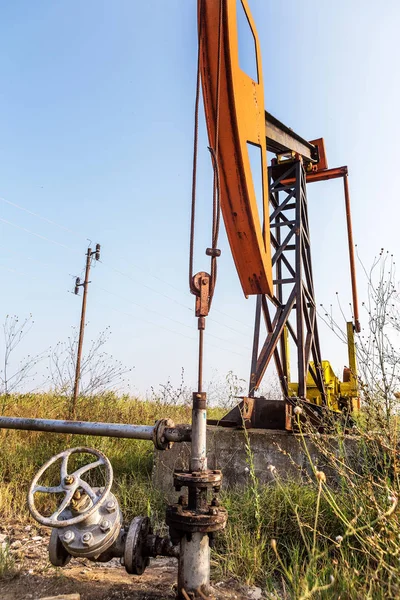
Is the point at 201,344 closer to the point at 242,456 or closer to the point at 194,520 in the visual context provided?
the point at 194,520

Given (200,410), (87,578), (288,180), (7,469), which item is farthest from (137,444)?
(288,180)

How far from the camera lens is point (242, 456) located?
3.62 metres

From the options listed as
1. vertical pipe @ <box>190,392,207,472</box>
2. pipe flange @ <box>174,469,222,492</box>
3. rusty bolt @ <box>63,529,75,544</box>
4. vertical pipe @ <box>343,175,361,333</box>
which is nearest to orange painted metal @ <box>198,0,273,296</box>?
vertical pipe @ <box>190,392,207,472</box>

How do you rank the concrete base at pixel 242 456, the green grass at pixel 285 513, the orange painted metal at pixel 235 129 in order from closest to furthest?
the green grass at pixel 285 513 < the orange painted metal at pixel 235 129 < the concrete base at pixel 242 456

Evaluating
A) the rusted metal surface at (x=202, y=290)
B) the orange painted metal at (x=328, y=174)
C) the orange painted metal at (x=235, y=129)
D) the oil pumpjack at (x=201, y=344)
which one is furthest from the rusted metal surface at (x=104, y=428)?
the orange painted metal at (x=328, y=174)

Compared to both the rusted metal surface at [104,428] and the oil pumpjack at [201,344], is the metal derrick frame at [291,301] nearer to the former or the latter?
the oil pumpjack at [201,344]

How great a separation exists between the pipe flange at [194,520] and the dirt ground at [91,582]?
1.92ft

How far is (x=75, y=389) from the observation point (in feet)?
19.0

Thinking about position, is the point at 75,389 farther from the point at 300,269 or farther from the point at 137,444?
the point at 300,269

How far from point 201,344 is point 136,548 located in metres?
1.01

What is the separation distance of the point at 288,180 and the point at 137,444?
3688 millimetres

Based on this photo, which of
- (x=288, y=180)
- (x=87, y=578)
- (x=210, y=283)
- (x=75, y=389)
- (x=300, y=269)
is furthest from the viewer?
(x=75, y=389)

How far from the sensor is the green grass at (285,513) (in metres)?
1.74

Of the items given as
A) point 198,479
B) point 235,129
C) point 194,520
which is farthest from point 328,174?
point 194,520
